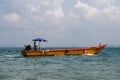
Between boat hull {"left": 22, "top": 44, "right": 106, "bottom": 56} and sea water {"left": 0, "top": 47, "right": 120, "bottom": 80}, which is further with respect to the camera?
boat hull {"left": 22, "top": 44, "right": 106, "bottom": 56}

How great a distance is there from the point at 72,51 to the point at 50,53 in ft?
10.4

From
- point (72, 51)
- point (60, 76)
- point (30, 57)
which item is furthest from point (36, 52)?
point (60, 76)

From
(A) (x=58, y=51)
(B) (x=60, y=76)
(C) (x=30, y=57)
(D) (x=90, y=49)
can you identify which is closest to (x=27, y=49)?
(C) (x=30, y=57)

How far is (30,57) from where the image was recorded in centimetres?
4262

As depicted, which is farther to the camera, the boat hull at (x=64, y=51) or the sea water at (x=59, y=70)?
the boat hull at (x=64, y=51)

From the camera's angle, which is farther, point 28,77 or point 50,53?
point 50,53

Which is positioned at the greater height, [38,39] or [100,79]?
[38,39]

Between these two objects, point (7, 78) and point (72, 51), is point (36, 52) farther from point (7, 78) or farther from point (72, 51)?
point (7, 78)

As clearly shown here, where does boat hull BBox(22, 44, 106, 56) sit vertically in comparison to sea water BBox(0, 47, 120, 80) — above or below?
above

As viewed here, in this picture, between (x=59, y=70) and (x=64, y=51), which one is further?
(x=64, y=51)

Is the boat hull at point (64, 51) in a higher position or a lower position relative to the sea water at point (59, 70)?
higher

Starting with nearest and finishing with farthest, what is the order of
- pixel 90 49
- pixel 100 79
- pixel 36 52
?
pixel 100 79, pixel 36 52, pixel 90 49

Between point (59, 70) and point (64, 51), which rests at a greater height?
point (64, 51)

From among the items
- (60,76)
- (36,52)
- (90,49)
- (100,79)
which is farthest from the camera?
(90,49)
